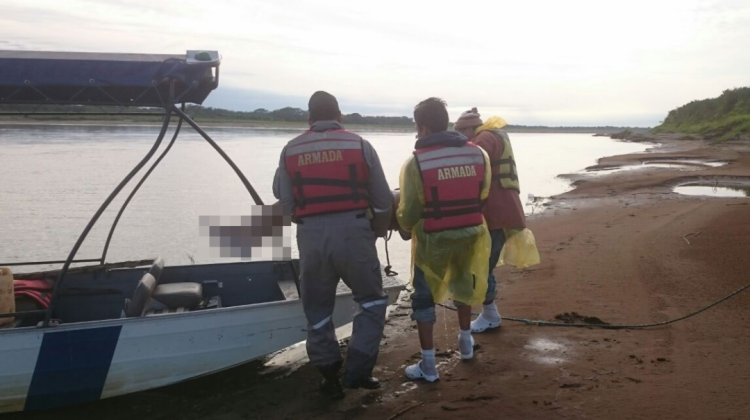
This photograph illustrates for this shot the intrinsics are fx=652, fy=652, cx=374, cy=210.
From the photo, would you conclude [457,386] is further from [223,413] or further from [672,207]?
[672,207]

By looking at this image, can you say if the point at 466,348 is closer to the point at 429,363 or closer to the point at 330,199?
the point at 429,363

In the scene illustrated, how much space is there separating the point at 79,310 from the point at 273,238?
2185 mm

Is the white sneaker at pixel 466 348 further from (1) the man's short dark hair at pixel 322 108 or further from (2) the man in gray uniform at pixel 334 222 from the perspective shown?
(1) the man's short dark hair at pixel 322 108

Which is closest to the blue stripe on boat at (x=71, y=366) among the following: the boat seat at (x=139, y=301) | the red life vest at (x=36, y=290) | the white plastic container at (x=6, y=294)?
the boat seat at (x=139, y=301)

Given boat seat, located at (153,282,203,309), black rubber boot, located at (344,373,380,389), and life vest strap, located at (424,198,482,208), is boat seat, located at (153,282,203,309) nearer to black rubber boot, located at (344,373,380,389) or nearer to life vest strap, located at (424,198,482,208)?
black rubber boot, located at (344,373,380,389)

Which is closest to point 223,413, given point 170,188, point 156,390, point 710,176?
point 156,390

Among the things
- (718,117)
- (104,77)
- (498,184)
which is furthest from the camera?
(718,117)

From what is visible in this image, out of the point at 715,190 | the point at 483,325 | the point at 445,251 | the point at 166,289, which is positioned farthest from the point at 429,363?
the point at 715,190

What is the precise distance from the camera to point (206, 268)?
6496 mm

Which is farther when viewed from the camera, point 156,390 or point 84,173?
point 84,173

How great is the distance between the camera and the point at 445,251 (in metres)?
4.64

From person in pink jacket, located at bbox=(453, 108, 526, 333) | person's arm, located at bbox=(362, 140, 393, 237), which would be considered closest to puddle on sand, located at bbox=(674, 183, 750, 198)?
person in pink jacket, located at bbox=(453, 108, 526, 333)

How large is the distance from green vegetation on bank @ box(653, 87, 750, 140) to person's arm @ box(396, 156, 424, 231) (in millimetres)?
38190

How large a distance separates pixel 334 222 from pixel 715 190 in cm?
1546
